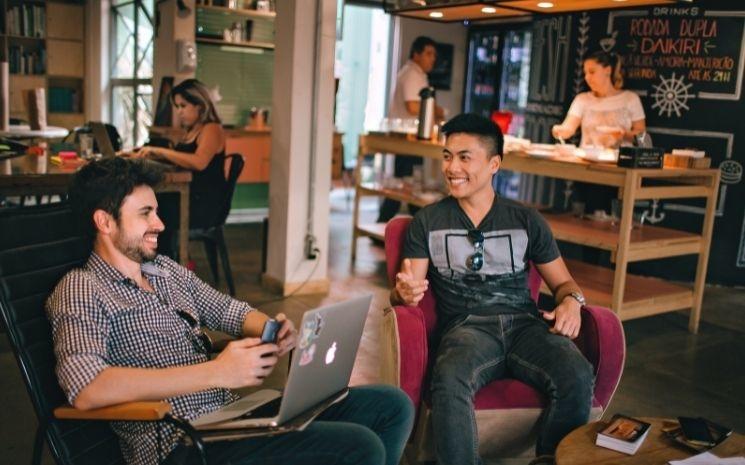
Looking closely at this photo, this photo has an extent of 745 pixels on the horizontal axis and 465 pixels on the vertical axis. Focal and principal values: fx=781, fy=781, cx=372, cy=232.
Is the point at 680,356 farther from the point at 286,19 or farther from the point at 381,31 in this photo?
the point at 381,31

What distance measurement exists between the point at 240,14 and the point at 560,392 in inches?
248

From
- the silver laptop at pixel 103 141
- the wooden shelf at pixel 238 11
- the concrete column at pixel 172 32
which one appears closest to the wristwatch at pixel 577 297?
the silver laptop at pixel 103 141

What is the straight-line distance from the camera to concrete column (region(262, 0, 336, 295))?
15.4 feet

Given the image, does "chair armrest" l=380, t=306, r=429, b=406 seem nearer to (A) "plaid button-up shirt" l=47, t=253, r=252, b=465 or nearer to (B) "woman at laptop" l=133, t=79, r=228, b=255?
(A) "plaid button-up shirt" l=47, t=253, r=252, b=465

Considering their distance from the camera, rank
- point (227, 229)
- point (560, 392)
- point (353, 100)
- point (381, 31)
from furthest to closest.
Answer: point (353, 100) → point (381, 31) → point (227, 229) → point (560, 392)

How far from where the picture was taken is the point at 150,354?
75.4 inches

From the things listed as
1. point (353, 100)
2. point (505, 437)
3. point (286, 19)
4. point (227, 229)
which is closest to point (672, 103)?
point (286, 19)

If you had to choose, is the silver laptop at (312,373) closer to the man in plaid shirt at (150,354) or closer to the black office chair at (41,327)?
the man in plaid shirt at (150,354)

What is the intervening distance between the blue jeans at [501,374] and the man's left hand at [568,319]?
0.09ft

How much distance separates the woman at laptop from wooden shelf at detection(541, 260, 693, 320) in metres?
2.05

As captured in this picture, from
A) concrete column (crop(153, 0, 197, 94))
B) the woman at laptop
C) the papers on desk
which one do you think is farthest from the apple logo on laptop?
concrete column (crop(153, 0, 197, 94))

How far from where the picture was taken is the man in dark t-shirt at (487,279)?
8.25 ft

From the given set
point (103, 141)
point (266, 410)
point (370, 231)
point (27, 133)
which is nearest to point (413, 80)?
point (370, 231)

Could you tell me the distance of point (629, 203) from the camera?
4.09 metres
